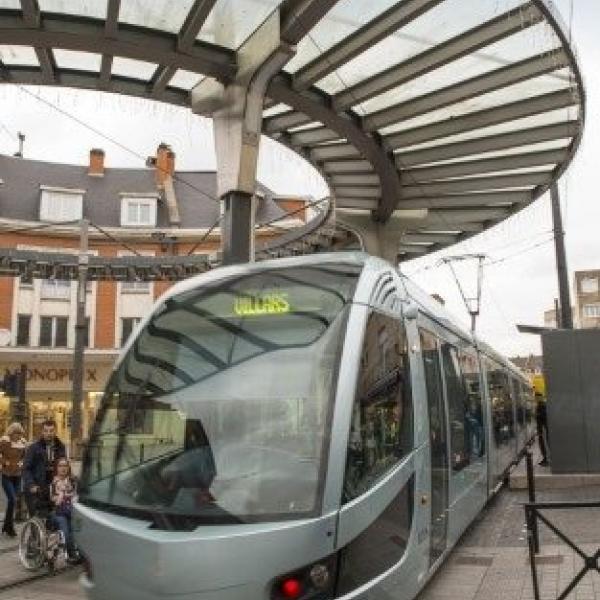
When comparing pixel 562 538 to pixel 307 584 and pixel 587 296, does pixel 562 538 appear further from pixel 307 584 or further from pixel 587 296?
pixel 587 296

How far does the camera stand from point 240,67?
11.5 meters

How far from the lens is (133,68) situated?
12031 millimetres

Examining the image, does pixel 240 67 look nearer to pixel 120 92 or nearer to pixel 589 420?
pixel 120 92

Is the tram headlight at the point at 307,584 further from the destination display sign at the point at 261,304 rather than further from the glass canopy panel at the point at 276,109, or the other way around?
the glass canopy panel at the point at 276,109

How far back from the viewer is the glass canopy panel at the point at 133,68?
38.5ft

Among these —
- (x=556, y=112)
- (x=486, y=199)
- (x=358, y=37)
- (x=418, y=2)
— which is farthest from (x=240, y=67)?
(x=486, y=199)

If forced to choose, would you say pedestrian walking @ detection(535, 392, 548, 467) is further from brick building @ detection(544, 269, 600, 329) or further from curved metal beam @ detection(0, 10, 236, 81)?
brick building @ detection(544, 269, 600, 329)

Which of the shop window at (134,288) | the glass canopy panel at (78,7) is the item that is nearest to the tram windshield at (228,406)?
the glass canopy panel at (78,7)

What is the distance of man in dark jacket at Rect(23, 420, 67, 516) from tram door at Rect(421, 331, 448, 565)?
210 inches

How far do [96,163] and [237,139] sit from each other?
114 ft

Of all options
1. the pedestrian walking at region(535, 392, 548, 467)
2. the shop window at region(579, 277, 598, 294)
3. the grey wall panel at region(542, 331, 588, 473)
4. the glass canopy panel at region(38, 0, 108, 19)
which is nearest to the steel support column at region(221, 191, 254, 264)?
the glass canopy panel at region(38, 0, 108, 19)

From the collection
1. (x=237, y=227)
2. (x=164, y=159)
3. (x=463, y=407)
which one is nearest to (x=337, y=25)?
(x=237, y=227)

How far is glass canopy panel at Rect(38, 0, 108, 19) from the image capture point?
10.1 m

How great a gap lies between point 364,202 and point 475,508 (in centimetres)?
954
